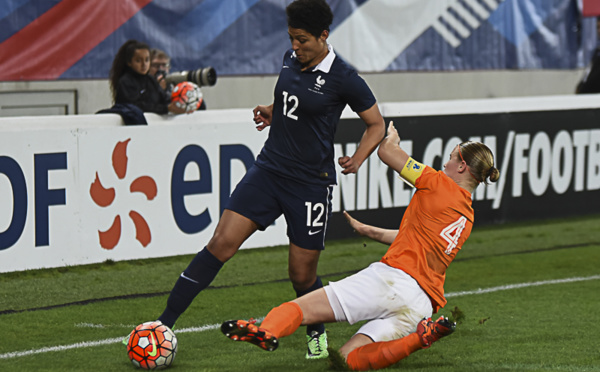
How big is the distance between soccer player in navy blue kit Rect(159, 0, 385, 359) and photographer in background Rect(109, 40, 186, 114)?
13.0ft

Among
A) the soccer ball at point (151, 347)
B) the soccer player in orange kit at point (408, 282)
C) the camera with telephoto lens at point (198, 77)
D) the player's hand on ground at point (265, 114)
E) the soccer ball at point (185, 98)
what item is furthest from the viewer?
the camera with telephoto lens at point (198, 77)

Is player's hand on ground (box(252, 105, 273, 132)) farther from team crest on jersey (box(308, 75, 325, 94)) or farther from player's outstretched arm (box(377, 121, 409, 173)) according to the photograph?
player's outstretched arm (box(377, 121, 409, 173))

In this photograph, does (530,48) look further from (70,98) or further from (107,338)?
(107,338)

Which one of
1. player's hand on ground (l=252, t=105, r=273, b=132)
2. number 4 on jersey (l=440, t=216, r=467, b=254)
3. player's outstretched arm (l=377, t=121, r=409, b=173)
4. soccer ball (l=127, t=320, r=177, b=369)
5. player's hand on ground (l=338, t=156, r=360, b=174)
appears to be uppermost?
player's hand on ground (l=252, t=105, r=273, b=132)

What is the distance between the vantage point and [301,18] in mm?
5234

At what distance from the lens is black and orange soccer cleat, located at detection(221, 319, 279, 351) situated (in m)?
4.48

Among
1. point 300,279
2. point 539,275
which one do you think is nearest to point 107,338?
point 300,279

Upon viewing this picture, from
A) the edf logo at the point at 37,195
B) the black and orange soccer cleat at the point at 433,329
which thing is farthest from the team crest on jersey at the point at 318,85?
the edf logo at the point at 37,195

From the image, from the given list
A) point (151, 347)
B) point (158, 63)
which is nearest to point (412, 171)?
point (151, 347)

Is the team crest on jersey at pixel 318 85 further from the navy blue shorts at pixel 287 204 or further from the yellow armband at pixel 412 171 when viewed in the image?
the yellow armband at pixel 412 171

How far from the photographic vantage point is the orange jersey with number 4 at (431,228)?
5.04m

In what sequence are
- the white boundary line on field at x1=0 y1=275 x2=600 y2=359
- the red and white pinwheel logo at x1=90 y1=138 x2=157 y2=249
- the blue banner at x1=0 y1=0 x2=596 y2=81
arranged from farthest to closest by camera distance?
the blue banner at x1=0 y1=0 x2=596 y2=81 → the red and white pinwheel logo at x1=90 y1=138 x2=157 y2=249 → the white boundary line on field at x1=0 y1=275 x2=600 y2=359

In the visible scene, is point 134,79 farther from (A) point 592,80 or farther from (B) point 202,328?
(A) point 592,80

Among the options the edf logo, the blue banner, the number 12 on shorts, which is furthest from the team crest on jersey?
the blue banner
